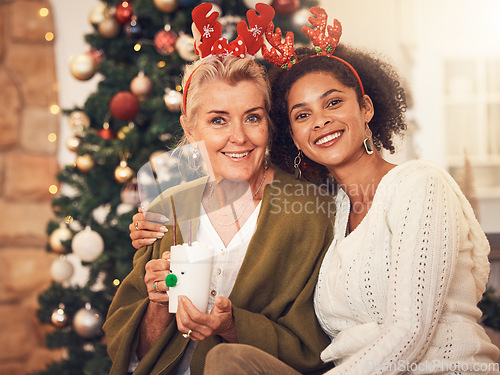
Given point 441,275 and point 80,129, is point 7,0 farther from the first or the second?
point 441,275

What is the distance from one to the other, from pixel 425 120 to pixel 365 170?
3.00 feet

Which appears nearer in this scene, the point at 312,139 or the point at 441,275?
the point at 441,275

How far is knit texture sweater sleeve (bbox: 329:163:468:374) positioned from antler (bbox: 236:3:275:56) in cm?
66

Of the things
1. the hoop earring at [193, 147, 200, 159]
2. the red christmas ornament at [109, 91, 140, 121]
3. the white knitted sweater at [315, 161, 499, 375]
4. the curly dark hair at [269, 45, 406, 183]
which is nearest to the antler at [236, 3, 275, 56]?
the curly dark hair at [269, 45, 406, 183]

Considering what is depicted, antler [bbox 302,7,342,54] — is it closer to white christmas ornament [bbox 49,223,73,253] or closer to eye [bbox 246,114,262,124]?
eye [bbox 246,114,262,124]

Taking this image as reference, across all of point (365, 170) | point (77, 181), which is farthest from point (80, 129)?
point (365, 170)

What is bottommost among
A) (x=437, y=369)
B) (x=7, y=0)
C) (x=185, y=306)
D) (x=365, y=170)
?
(x=437, y=369)

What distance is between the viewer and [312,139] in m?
1.36

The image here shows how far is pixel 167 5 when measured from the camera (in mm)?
1893

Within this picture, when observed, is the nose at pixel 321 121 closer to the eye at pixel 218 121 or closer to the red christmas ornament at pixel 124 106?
the eye at pixel 218 121

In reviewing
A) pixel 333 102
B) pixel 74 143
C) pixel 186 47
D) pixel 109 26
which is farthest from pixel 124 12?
pixel 333 102

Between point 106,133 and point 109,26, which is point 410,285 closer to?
point 106,133

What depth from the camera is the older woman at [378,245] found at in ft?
3.55

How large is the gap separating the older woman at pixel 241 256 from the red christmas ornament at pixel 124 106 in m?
0.56
